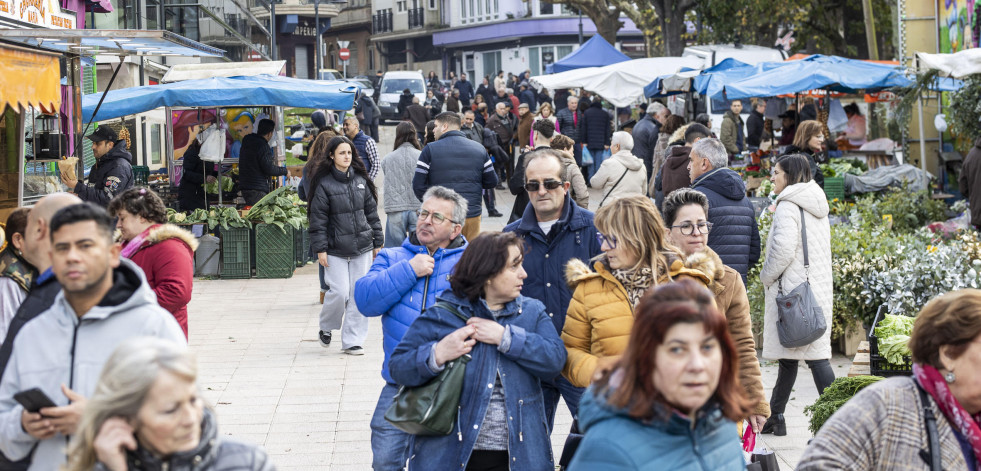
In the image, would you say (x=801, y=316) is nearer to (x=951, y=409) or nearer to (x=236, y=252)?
(x=951, y=409)

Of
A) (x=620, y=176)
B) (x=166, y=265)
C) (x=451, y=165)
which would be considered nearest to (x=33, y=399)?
(x=166, y=265)

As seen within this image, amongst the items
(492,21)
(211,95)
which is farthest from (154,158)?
(492,21)

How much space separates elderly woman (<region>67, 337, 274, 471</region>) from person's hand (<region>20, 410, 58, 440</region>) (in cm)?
56

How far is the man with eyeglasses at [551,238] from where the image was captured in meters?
5.02

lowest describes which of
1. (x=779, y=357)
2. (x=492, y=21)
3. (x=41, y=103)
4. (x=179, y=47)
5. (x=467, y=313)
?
(x=779, y=357)

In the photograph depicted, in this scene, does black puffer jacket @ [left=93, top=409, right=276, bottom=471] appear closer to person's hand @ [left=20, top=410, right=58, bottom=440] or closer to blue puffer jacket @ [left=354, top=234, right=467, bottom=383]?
person's hand @ [left=20, top=410, right=58, bottom=440]

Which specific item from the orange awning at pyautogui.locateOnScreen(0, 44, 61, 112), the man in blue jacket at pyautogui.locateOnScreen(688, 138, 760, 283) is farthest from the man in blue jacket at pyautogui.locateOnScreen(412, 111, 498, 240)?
the man in blue jacket at pyautogui.locateOnScreen(688, 138, 760, 283)

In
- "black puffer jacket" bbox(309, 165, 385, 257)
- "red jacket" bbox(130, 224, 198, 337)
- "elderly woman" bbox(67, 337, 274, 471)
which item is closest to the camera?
"elderly woman" bbox(67, 337, 274, 471)

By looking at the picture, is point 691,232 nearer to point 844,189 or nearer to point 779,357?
point 779,357

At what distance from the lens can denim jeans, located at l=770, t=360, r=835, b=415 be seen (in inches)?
272

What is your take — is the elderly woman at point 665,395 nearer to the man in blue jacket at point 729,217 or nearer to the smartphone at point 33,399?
the smartphone at point 33,399

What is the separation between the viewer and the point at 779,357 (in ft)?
22.7

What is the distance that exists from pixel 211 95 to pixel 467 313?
10.4 m

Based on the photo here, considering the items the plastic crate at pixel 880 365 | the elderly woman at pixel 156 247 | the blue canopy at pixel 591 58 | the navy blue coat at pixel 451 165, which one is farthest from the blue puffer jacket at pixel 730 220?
the blue canopy at pixel 591 58
